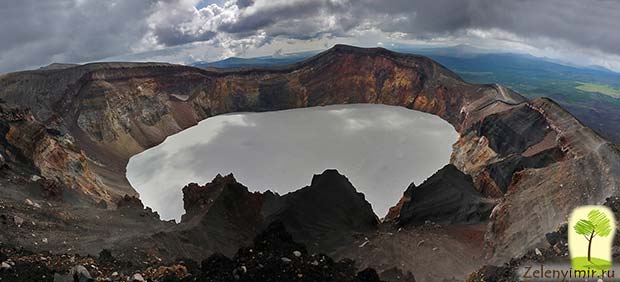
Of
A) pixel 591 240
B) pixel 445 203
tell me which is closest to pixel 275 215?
pixel 445 203

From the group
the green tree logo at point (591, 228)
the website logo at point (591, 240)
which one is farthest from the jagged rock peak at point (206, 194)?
the green tree logo at point (591, 228)

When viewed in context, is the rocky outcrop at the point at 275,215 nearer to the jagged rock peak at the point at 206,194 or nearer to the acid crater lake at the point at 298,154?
the jagged rock peak at the point at 206,194

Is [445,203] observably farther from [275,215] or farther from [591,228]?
[591,228]

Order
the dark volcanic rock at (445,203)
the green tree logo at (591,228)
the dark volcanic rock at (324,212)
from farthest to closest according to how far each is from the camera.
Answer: the dark volcanic rock at (445,203), the dark volcanic rock at (324,212), the green tree logo at (591,228)

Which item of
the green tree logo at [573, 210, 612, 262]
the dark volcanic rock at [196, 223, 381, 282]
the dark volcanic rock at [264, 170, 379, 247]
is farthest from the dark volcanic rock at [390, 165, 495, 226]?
the green tree logo at [573, 210, 612, 262]

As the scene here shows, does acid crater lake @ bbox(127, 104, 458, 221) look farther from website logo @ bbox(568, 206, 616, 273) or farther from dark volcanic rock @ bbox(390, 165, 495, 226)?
website logo @ bbox(568, 206, 616, 273)

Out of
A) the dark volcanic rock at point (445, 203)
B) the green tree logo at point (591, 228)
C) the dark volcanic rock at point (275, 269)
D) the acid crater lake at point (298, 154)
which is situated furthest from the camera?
the acid crater lake at point (298, 154)

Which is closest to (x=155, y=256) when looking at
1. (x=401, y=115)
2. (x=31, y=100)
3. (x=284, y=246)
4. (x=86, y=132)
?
(x=284, y=246)
